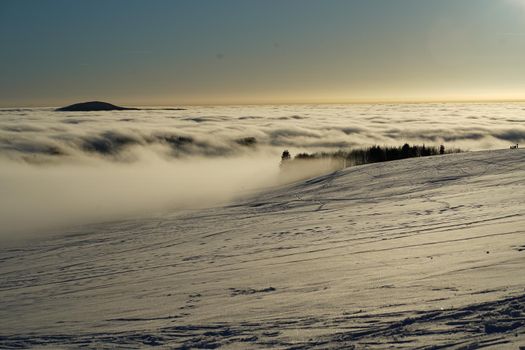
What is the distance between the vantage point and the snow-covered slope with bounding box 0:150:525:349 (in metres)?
5.93

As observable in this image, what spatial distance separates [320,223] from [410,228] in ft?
10.0

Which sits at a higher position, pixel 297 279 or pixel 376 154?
pixel 297 279

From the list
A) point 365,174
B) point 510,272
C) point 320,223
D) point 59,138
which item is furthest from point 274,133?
point 510,272

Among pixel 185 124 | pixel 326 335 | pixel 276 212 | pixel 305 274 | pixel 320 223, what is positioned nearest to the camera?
pixel 326 335

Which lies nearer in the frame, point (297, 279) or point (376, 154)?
point (297, 279)

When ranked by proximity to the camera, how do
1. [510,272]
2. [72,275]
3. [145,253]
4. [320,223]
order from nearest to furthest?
[510,272], [72,275], [145,253], [320,223]

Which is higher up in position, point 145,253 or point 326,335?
point 326,335

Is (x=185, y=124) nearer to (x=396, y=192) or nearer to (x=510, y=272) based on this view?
(x=396, y=192)

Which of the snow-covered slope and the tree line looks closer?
the snow-covered slope

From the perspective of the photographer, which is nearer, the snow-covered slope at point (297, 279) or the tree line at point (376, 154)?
the snow-covered slope at point (297, 279)

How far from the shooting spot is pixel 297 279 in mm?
8461

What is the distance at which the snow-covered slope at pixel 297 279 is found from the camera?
5926 mm

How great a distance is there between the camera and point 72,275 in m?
11.2

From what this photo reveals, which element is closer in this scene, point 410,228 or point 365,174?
point 410,228
